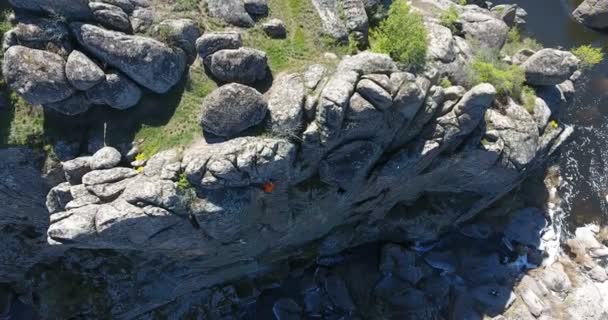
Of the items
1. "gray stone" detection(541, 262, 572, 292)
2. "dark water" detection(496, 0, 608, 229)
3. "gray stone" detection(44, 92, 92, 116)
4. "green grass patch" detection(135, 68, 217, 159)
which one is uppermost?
"gray stone" detection(44, 92, 92, 116)

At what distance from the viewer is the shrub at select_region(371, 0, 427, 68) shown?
28766mm

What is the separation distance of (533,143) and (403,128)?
1178 cm

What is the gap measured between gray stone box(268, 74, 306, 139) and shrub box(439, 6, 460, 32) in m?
14.3

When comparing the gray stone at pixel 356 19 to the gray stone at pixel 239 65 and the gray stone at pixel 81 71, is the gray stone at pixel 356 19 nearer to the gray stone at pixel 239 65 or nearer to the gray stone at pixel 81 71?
the gray stone at pixel 239 65

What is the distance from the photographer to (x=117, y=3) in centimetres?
2761

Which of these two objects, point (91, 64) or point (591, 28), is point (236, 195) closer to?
point (91, 64)

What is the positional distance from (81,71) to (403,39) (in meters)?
19.8

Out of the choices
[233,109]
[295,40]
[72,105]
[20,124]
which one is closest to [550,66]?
[295,40]

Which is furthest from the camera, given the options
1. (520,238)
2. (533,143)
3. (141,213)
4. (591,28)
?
(591,28)

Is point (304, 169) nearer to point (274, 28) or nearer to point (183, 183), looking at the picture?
point (183, 183)

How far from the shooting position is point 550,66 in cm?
3434

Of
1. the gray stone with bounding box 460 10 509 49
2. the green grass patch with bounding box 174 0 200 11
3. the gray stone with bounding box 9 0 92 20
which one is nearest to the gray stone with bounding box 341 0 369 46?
the gray stone with bounding box 460 10 509 49

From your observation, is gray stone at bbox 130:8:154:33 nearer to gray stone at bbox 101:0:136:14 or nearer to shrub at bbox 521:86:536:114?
gray stone at bbox 101:0:136:14

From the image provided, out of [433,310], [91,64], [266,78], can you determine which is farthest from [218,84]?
[433,310]
